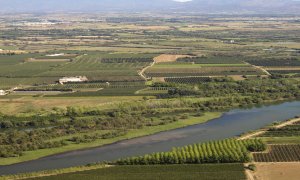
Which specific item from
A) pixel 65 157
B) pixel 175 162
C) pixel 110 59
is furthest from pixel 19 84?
pixel 175 162

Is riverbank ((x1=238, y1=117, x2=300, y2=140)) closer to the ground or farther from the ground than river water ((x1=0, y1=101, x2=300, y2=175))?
farther from the ground

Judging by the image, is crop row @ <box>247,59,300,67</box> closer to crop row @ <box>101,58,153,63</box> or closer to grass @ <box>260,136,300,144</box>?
crop row @ <box>101,58,153,63</box>

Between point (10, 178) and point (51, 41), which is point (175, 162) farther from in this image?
point (51, 41)

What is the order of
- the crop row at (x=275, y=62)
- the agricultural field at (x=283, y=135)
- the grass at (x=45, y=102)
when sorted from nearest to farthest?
the agricultural field at (x=283, y=135)
the grass at (x=45, y=102)
the crop row at (x=275, y=62)

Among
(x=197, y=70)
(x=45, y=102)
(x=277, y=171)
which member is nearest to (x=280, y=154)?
(x=277, y=171)

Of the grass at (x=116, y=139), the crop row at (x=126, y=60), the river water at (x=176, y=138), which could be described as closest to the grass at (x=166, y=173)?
the river water at (x=176, y=138)

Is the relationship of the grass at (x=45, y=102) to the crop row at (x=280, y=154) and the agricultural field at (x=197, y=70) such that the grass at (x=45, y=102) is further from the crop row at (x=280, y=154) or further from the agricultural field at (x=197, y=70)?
the crop row at (x=280, y=154)

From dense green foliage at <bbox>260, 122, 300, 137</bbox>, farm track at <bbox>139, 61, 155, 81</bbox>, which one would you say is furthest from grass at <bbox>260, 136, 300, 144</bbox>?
farm track at <bbox>139, 61, 155, 81</bbox>
